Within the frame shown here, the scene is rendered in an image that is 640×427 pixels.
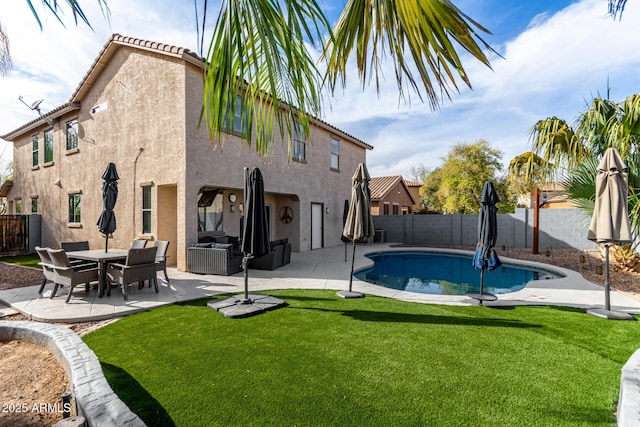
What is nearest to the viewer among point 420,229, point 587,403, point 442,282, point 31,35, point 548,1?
point 31,35

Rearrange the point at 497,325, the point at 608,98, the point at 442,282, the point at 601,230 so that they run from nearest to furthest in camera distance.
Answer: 1. the point at 497,325
2. the point at 601,230
3. the point at 608,98
4. the point at 442,282

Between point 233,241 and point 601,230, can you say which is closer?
point 601,230

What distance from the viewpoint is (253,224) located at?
6488mm

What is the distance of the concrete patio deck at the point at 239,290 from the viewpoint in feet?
20.4

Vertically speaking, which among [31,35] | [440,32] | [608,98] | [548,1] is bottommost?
[440,32]

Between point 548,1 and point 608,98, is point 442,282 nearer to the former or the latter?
point 608,98

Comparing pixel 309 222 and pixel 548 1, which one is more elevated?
pixel 548 1

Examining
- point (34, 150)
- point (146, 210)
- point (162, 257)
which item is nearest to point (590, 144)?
point (162, 257)

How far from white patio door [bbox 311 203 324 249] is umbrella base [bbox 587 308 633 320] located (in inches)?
484

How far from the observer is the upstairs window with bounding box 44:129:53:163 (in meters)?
16.4

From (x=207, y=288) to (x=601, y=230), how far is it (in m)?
8.51

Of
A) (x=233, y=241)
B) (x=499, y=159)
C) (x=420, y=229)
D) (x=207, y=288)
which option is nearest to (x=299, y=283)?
(x=207, y=288)

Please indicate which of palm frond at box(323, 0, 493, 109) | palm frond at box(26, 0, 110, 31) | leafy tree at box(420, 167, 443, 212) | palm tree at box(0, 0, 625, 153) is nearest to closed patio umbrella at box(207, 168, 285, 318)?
palm tree at box(0, 0, 625, 153)

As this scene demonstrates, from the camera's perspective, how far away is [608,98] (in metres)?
8.14
